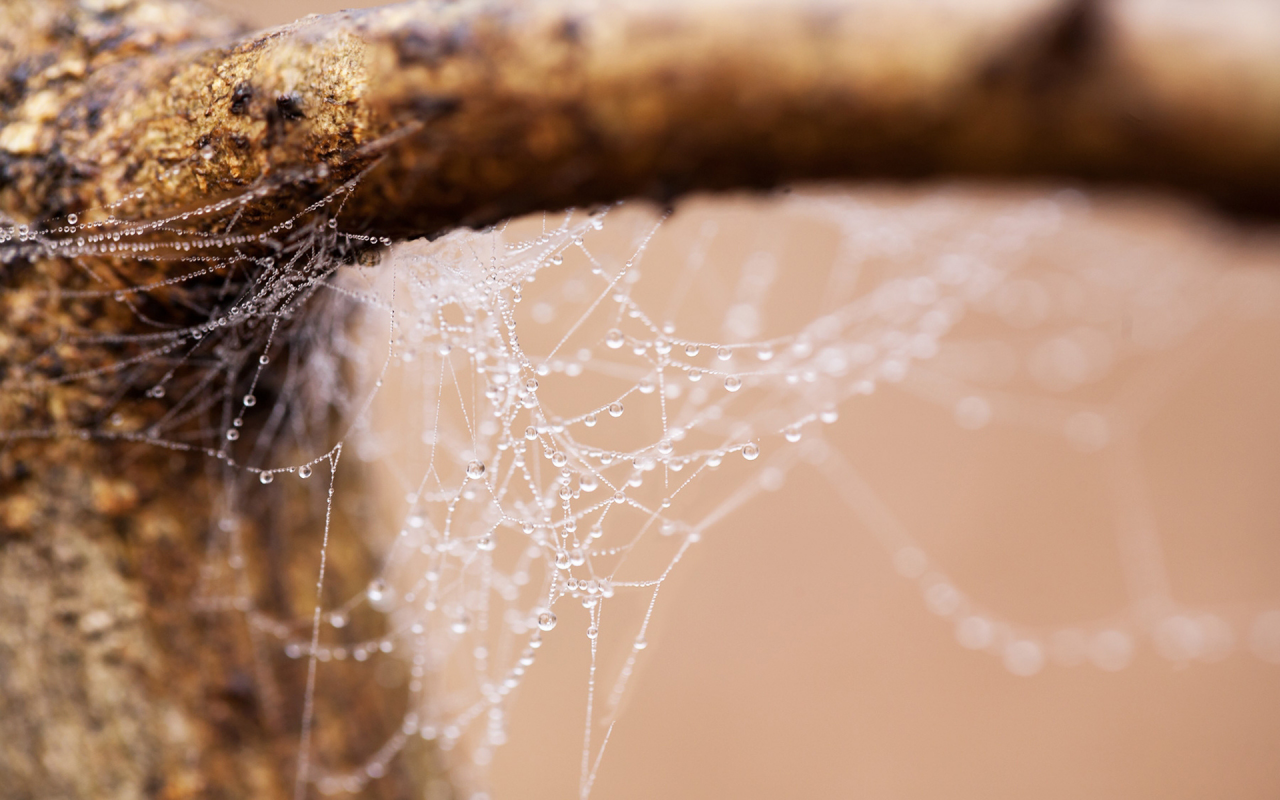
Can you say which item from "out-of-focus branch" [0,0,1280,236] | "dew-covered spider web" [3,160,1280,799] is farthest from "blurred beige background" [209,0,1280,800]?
"out-of-focus branch" [0,0,1280,236]

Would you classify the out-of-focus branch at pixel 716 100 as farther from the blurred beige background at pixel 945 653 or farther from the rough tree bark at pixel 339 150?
the blurred beige background at pixel 945 653

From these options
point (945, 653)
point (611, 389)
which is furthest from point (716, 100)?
point (945, 653)

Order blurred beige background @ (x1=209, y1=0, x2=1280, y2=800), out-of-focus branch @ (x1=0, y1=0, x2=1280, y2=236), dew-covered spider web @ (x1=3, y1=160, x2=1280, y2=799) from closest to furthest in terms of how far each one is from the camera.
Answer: out-of-focus branch @ (x1=0, y1=0, x2=1280, y2=236)
dew-covered spider web @ (x1=3, y1=160, x2=1280, y2=799)
blurred beige background @ (x1=209, y1=0, x2=1280, y2=800)

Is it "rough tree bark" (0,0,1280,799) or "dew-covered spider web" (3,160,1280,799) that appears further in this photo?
"dew-covered spider web" (3,160,1280,799)

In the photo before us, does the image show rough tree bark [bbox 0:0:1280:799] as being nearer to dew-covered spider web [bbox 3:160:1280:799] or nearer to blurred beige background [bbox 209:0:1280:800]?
dew-covered spider web [bbox 3:160:1280:799]

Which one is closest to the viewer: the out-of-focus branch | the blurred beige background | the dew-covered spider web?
the out-of-focus branch

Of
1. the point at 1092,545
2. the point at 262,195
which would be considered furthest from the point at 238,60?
the point at 1092,545

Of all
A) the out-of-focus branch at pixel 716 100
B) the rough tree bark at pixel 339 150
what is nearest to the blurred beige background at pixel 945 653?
the rough tree bark at pixel 339 150

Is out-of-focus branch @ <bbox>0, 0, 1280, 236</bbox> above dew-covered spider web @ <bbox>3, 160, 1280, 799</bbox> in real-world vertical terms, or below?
below
